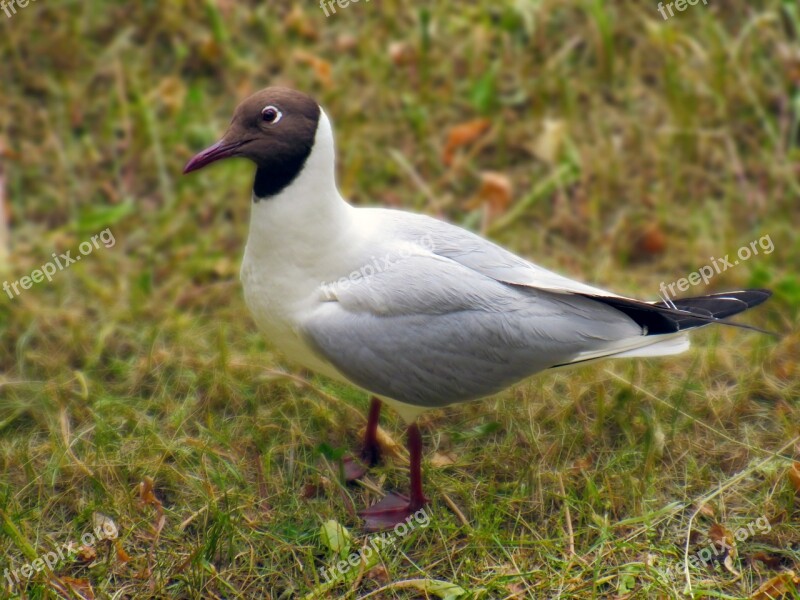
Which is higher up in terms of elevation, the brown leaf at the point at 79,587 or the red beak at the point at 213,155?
the red beak at the point at 213,155

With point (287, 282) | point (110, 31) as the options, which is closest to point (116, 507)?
point (287, 282)

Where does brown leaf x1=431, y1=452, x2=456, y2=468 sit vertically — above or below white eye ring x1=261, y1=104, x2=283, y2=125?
below

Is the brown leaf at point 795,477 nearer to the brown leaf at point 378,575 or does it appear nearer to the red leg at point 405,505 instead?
the red leg at point 405,505

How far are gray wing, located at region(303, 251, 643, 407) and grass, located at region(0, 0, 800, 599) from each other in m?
0.51

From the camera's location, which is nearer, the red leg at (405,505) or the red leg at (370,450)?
the red leg at (405,505)

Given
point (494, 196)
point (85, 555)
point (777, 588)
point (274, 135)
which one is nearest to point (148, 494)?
point (85, 555)

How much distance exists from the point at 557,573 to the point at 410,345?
0.87 m

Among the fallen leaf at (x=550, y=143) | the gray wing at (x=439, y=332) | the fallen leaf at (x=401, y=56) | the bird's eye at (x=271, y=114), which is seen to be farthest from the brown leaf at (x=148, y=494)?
the fallen leaf at (x=401, y=56)

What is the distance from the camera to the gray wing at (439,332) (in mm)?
3254

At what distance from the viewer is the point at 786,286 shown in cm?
451

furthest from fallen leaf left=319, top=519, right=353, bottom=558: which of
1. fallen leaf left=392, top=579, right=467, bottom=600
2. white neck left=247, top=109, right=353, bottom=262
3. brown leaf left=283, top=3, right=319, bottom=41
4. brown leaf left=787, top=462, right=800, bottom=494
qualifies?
brown leaf left=283, top=3, right=319, bottom=41

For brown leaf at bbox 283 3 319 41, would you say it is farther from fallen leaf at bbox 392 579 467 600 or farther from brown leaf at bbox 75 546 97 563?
fallen leaf at bbox 392 579 467 600

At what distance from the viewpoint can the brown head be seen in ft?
10.5

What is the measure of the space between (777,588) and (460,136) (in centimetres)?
300
